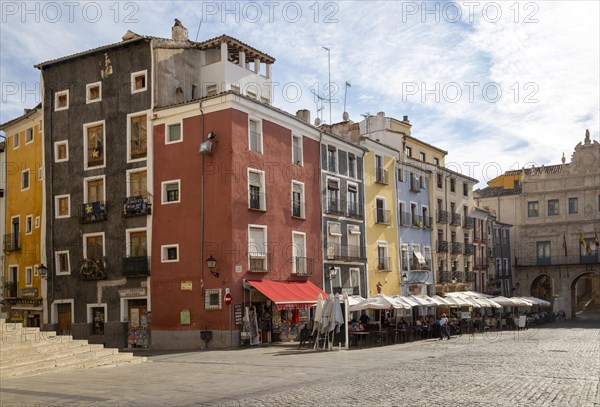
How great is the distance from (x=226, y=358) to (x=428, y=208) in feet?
103

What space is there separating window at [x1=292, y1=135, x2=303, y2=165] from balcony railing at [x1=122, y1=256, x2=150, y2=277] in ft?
31.3

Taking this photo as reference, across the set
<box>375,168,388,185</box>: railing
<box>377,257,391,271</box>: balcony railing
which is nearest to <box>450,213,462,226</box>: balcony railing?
<box>375,168,388,185</box>: railing

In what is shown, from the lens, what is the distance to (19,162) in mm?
42625

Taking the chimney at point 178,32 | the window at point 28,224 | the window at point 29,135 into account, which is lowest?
the window at point 28,224

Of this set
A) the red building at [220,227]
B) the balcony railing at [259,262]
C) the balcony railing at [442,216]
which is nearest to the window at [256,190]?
the red building at [220,227]

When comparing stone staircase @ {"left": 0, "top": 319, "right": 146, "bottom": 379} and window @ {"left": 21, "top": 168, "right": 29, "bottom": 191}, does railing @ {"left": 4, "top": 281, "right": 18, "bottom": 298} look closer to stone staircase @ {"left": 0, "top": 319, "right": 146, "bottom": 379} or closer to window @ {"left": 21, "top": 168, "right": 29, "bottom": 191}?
window @ {"left": 21, "top": 168, "right": 29, "bottom": 191}

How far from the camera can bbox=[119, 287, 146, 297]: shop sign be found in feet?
113

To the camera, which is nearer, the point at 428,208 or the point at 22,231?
the point at 22,231

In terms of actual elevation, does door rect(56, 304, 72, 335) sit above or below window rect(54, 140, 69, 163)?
below

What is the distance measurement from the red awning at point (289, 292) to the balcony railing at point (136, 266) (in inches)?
207

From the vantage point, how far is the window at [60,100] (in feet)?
126

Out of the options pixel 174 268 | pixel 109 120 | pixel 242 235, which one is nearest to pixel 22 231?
pixel 109 120

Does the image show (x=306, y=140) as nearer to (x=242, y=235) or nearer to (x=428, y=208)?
(x=242, y=235)

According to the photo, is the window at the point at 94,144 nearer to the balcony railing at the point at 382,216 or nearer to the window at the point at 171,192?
the window at the point at 171,192
